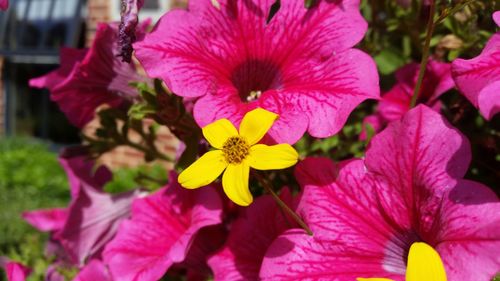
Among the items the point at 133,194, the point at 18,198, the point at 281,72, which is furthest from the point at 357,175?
the point at 18,198

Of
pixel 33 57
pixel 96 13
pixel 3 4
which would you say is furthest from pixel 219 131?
pixel 33 57

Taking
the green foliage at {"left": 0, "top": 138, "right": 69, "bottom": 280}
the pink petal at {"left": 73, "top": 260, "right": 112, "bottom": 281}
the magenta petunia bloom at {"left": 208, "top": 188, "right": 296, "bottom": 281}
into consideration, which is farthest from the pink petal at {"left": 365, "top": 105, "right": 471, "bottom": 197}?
the green foliage at {"left": 0, "top": 138, "right": 69, "bottom": 280}

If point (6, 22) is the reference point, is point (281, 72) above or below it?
above

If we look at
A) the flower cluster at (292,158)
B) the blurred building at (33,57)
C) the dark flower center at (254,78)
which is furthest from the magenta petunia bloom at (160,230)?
the blurred building at (33,57)

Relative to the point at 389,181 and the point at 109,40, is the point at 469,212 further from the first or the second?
the point at 109,40

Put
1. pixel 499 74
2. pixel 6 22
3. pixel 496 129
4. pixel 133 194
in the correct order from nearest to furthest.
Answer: pixel 499 74
pixel 496 129
pixel 133 194
pixel 6 22

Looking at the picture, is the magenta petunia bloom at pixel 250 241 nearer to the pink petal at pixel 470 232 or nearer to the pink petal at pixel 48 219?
the pink petal at pixel 470 232
